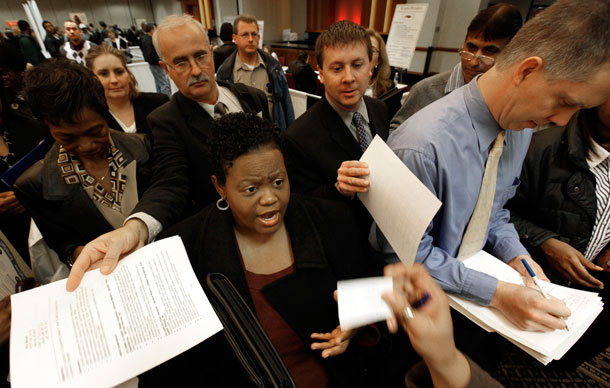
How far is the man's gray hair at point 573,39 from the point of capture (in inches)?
34.3

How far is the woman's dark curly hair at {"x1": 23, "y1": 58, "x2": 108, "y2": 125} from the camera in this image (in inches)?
44.3

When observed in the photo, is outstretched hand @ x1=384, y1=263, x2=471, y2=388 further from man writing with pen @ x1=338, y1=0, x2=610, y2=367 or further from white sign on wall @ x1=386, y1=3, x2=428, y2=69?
white sign on wall @ x1=386, y1=3, x2=428, y2=69

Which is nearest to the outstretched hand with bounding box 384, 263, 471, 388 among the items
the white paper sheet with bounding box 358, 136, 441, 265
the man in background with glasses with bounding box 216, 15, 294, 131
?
the white paper sheet with bounding box 358, 136, 441, 265

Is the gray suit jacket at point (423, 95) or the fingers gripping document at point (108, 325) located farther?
the gray suit jacket at point (423, 95)

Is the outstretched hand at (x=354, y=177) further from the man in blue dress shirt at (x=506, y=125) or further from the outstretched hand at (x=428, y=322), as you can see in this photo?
the outstretched hand at (x=428, y=322)

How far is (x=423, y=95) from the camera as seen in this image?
2.31m

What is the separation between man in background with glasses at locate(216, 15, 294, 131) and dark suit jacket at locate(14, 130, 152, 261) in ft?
7.99

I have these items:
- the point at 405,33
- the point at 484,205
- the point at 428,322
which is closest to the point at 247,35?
the point at 405,33

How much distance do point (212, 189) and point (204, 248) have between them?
67 cm

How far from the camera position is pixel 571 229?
1493mm

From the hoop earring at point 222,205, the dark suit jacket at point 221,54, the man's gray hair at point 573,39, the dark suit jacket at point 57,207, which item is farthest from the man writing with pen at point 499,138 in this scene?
the dark suit jacket at point 221,54

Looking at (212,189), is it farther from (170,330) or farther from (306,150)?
(170,330)

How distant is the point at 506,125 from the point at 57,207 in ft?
6.43

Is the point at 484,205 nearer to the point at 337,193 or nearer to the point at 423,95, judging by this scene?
the point at 337,193
